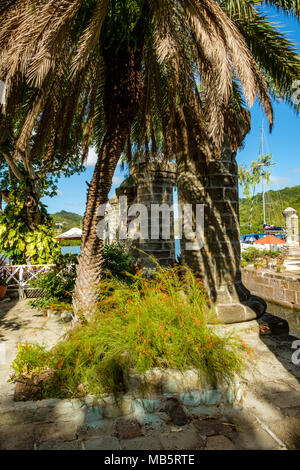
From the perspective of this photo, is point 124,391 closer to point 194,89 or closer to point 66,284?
point 66,284

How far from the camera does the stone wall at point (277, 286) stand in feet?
29.9

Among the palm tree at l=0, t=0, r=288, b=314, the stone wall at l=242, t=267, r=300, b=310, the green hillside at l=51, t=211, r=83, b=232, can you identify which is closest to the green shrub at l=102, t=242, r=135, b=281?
the palm tree at l=0, t=0, r=288, b=314

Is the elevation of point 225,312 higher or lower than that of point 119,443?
higher

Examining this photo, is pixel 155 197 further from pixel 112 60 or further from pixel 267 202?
pixel 267 202

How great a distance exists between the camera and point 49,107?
15.7ft

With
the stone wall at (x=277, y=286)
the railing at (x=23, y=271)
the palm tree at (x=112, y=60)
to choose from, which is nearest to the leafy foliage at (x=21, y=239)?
the railing at (x=23, y=271)

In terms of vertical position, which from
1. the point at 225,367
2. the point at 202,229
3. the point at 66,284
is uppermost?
the point at 202,229

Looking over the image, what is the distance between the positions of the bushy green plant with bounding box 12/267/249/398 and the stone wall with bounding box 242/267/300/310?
6856 mm

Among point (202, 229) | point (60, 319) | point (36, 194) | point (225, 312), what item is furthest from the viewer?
point (36, 194)

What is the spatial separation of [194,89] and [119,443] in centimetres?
517

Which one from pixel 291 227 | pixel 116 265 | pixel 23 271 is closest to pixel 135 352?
pixel 116 265

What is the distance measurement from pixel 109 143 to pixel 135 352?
10.1 feet

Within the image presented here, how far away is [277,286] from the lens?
987 cm
